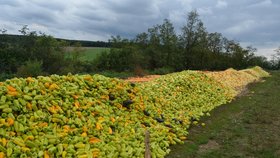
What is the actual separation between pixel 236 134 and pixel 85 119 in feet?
12.4

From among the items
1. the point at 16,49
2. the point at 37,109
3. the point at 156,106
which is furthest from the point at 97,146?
the point at 16,49

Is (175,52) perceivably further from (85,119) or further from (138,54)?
(85,119)

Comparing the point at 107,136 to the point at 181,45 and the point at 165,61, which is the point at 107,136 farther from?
the point at 181,45

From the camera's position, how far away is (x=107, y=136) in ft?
23.0

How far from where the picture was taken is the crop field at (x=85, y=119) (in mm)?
5973

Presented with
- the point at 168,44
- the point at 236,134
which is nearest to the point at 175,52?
the point at 168,44

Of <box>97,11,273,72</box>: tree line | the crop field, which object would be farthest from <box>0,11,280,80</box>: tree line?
the crop field

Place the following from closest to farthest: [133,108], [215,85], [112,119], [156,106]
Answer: [112,119] < [133,108] < [156,106] < [215,85]

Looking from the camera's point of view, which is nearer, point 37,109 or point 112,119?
point 37,109

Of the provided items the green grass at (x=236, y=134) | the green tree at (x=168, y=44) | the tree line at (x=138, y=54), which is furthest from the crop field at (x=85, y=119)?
the green tree at (x=168, y=44)

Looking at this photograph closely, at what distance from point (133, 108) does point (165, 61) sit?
25.1 meters

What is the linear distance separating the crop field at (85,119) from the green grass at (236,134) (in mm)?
323

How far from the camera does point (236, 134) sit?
880cm

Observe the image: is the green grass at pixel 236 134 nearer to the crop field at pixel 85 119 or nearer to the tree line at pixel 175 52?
the crop field at pixel 85 119
